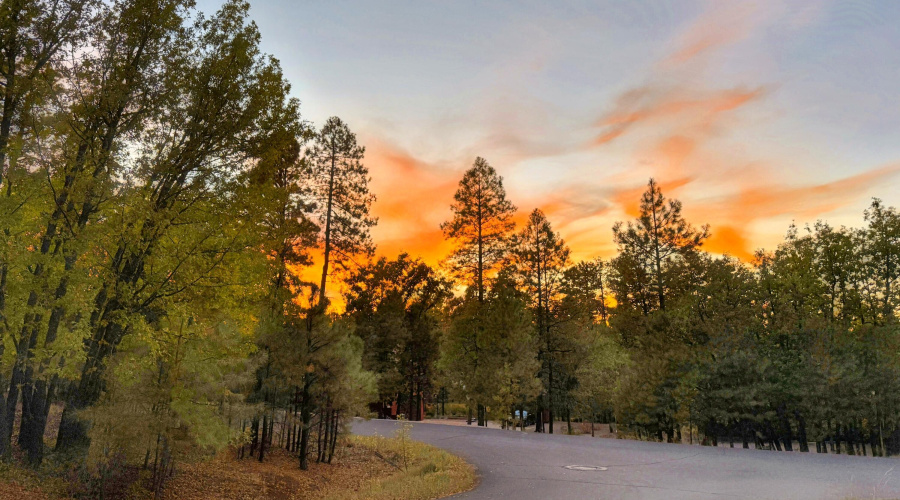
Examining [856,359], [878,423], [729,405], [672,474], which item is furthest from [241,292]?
[878,423]

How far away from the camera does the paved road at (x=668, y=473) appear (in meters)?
9.79

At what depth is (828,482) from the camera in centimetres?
1052

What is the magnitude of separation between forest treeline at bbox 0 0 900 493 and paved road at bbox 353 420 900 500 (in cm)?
547

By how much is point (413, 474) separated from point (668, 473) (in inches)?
259

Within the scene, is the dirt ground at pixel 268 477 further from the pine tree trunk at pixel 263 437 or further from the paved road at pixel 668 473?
the paved road at pixel 668 473

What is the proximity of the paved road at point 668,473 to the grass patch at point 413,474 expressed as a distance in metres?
0.58

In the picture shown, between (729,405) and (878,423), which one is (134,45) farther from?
(878,423)

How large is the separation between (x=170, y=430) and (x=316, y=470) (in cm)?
723

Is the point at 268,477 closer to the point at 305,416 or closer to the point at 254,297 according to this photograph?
the point at 305,416

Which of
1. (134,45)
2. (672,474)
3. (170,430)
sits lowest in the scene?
(672,474)

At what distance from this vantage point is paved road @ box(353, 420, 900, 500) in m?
9.79

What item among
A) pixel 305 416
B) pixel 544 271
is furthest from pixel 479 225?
pixel 305 416

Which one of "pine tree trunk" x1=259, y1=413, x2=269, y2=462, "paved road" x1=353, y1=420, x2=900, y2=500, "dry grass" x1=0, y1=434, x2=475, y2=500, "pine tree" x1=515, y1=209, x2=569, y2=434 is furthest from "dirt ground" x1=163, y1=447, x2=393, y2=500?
"pine tree" x1=515, y1=209, x2=569, y2=434

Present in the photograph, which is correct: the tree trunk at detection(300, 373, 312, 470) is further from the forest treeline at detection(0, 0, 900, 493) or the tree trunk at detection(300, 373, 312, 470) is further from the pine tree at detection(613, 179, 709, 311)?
the pine tree at detection(613, 179, 709, 311)
